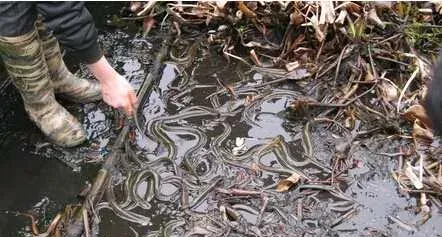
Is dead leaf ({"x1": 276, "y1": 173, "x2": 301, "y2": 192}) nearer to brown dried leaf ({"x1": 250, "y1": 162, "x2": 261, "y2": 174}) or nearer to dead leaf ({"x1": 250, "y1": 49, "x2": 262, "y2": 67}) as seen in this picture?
brown dried leaf ({"x1": 250, "y1": 162, "x2": 261, "y2": 174})

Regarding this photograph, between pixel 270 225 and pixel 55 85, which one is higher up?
pixel 55 85

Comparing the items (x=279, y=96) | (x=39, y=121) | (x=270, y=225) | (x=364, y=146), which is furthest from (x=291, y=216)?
(x=39, y=121)

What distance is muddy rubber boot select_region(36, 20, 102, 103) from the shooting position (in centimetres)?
348

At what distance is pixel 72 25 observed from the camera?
2617 millimetres

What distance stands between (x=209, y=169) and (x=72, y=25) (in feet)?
3.95

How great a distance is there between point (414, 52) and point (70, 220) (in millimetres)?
2498

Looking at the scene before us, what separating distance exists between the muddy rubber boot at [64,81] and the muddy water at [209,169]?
0.08m

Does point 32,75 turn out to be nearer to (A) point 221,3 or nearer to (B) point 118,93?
(B) point 118,93

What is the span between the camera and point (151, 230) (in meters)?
3.01

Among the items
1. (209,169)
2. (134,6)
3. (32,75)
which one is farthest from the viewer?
(134,6)

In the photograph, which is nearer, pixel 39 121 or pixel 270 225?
pixel 270 225

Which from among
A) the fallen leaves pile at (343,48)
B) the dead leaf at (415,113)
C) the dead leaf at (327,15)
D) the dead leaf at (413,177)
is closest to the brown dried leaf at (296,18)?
the fallen leaves pile at (343,48)

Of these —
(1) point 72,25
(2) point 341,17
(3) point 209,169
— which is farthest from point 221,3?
(1) point 72,25

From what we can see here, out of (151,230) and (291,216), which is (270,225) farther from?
(151,230)
